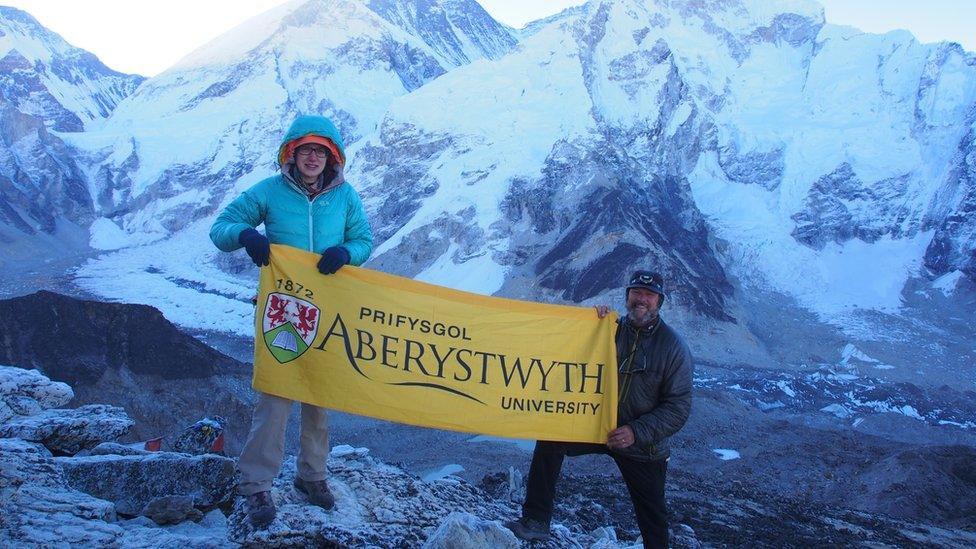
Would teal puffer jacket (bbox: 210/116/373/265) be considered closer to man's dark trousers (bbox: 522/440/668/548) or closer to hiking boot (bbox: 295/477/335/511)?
hiking boot (bbox: 295/477/335/511)

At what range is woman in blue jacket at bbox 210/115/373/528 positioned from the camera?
4.52 m

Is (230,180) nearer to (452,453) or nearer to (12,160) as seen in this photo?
(12,160)

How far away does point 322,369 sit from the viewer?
4887mm

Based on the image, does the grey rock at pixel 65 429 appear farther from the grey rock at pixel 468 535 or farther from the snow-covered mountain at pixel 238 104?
the snow-covered mountain at pixel 238 104

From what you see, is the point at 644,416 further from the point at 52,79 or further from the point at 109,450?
the point at 52,79

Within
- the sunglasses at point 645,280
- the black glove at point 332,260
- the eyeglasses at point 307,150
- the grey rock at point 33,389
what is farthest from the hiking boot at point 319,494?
the grey rock at point 33,389

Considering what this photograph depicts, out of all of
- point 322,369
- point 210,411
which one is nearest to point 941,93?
point 210,411

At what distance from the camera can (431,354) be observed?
520 cm

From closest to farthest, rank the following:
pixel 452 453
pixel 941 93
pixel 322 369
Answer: pixel 322 369 < pixel 452 453 < pixel 941 93

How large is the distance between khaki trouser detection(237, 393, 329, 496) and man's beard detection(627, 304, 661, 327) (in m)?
2.31

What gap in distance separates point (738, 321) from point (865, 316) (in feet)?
49.1

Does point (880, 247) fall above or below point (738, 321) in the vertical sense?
above

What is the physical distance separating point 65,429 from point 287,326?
336cm

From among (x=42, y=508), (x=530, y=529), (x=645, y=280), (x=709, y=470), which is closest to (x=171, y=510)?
(x=42, y=508)
